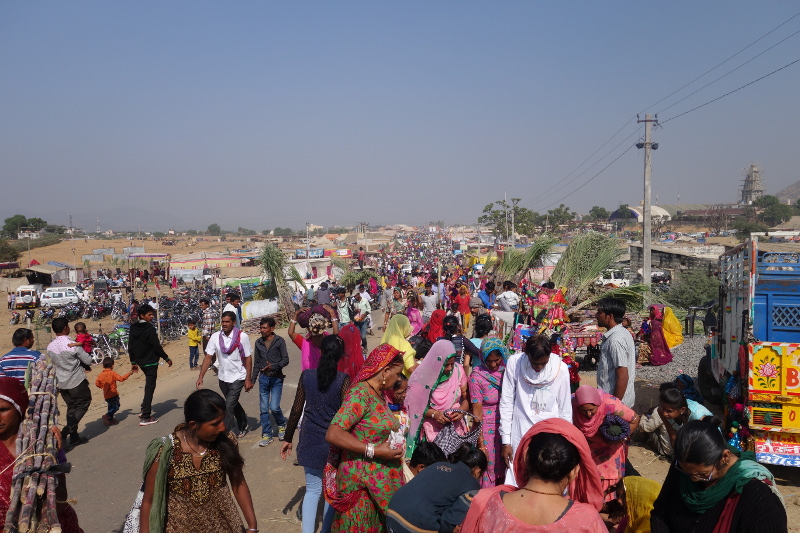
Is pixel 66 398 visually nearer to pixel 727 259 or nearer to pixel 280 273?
pixel 727 259

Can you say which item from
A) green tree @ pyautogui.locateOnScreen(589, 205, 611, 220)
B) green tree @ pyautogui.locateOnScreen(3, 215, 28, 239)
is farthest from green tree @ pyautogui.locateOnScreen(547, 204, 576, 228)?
green tree @ pyautogui.locateOnScreen(3, 215, 28, 239)

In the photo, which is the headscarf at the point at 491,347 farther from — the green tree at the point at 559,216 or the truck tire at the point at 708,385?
the green tree at the point at 559,216

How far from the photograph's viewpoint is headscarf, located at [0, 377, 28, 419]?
8.88ft

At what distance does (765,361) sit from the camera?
490 cm

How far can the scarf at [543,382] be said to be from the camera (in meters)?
3.85

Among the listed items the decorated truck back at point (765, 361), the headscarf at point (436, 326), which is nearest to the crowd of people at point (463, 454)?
the decorated truck back at point (765, 361)

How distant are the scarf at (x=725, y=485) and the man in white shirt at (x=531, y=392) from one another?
58.0 inches

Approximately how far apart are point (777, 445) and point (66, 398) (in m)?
7.38

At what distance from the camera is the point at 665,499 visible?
8.02 ft

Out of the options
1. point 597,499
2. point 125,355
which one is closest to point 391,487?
point 597,499

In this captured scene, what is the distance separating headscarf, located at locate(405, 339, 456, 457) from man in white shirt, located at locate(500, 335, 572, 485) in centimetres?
51

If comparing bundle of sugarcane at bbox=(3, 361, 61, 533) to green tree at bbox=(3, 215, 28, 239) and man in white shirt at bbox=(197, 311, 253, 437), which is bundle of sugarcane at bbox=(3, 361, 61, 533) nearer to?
man in white shirt at bbox=(197, 311, 253, 437)

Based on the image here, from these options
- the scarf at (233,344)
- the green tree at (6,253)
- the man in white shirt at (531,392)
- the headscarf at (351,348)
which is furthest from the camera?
the green tree at (6,253)

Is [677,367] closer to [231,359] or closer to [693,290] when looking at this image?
[231,359]
